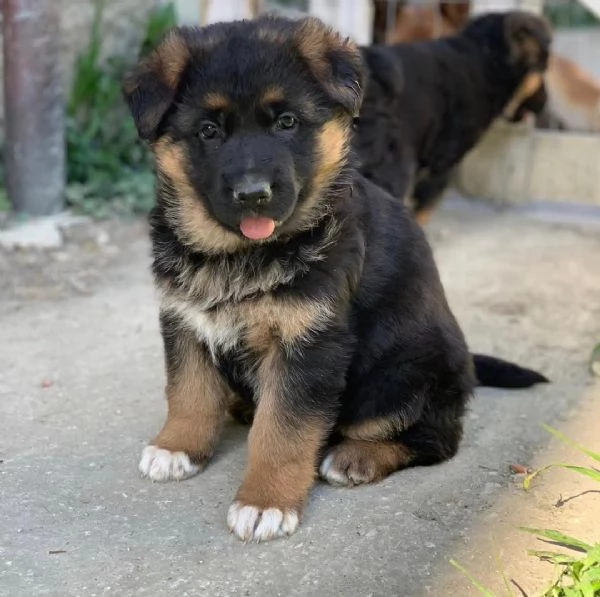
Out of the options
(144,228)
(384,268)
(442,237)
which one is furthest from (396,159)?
(384,268)

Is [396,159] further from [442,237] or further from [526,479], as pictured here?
[526,479]

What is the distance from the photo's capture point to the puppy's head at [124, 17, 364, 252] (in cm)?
283

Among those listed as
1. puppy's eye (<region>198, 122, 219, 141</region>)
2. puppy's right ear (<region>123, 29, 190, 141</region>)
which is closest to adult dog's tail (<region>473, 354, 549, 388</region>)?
puppy's eye (<region>198, 122, 219, 141</region>)

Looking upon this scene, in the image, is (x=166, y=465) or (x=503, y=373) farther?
(x=503, y=373)

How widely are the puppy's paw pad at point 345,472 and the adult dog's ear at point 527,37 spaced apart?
417 cm

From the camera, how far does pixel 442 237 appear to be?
21.3 feet

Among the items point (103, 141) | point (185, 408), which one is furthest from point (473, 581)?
point (103, 141)

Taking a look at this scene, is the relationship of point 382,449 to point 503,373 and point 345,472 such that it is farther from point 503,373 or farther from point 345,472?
point 503,373

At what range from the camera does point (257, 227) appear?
114 inches

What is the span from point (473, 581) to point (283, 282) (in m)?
1.03

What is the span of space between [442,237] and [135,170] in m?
2.19

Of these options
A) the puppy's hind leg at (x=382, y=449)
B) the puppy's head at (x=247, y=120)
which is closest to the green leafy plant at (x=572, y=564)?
the puppy's hind leg at (x=382, y=449)

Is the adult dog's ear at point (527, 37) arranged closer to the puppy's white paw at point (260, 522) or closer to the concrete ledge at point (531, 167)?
the concrete ledge at point (531, 167)

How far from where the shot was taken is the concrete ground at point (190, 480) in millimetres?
2703
